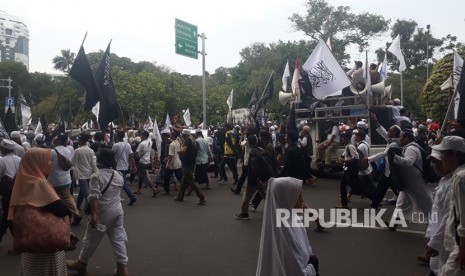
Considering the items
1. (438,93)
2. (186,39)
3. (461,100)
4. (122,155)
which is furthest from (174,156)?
(438,93)

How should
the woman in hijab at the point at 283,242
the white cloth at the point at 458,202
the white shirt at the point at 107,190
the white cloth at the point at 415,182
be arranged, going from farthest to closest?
1. the white cloth at the point at 415,182
2. the white shirt at the point at 107,190
3. the woman in hijab at the point at 283,242
4. the white cloth at the point at 458,202

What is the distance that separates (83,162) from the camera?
8992 mm

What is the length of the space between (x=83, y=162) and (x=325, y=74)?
5.35 meters

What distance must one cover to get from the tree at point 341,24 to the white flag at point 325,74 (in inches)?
1248

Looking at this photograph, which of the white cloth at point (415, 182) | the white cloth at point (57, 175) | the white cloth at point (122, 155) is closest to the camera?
the white cloth at point (415, 182)

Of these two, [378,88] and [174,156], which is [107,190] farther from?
[378,88]

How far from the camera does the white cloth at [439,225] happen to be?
3898mm

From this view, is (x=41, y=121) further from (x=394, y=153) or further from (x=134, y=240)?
(x=394, y=153)

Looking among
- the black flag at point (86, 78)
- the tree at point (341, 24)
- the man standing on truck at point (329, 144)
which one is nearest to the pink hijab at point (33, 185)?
the black flag at point (86, 78)

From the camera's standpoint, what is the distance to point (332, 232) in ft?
25.4

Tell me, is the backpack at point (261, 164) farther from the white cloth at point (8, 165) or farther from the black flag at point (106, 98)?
the white cloth at point (8, 165)

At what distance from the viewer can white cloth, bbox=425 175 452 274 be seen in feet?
12.8

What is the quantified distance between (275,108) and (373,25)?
11.8 m

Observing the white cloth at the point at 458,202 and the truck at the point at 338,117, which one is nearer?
the white cloth at the point at 458,202
